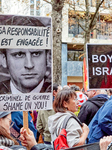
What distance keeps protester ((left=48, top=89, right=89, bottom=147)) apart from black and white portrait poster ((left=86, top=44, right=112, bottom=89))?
14.5 inches

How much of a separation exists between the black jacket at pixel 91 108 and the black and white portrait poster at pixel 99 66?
0.76 m

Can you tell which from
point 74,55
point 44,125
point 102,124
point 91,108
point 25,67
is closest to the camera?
point 25,67

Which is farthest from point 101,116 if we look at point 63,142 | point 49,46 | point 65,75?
point 65,75

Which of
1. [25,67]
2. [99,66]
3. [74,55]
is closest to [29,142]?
[25,67]

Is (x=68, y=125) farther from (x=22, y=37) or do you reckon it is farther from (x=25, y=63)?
(x=22, y=37)

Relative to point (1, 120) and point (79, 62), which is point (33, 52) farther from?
point (79, 62)

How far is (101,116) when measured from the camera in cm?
345

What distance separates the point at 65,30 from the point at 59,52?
15887 millimetres

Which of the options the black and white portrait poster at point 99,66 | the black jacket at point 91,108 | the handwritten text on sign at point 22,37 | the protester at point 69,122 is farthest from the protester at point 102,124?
the handwritten text on sign at point 22,37

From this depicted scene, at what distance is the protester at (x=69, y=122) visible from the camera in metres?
2.84

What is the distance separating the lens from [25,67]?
284 cm

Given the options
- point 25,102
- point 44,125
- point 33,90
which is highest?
point 33,90

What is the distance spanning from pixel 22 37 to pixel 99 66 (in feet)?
3.80

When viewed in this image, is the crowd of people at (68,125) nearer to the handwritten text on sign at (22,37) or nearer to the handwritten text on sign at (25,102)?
the handwritten text on sign at (25,102)
